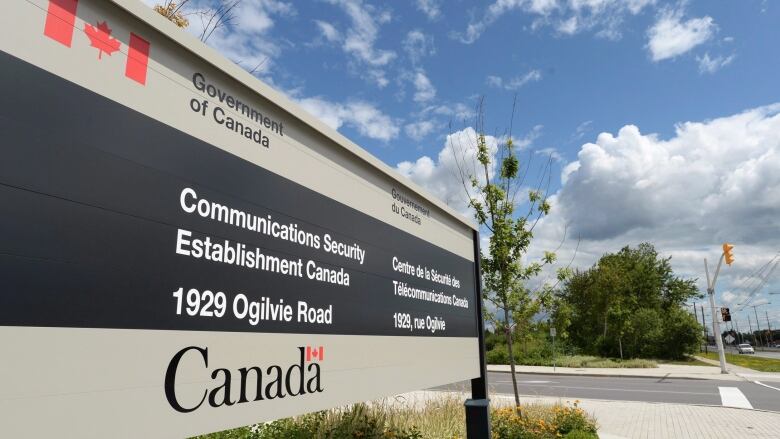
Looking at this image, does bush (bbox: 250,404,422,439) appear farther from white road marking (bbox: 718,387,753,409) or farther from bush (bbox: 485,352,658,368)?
bush (bbox: 485,352,658,368)

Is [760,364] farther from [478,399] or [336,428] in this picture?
[478,399]

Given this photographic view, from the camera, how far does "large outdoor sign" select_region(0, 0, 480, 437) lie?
4.55 ft

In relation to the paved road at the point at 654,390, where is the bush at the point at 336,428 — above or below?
above

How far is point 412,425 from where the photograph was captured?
22.4 ft

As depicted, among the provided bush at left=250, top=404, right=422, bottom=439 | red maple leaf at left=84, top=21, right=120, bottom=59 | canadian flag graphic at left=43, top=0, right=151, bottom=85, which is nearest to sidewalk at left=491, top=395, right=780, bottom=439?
bush at left=250, top=404, right=422, bottom=439

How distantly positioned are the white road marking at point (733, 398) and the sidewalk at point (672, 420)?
0.95 m

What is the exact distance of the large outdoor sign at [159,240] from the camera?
4.55 ft

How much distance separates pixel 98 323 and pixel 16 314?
0.23m

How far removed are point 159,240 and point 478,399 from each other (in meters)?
3.66

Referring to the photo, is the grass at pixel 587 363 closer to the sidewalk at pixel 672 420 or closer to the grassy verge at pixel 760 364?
the grassy verge at pixel 760 364

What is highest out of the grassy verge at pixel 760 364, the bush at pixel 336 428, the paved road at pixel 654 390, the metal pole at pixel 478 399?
the metal pole at pixel 478 399

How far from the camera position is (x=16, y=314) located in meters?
1.31

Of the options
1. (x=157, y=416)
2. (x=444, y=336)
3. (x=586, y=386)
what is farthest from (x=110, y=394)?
(x=586, y=386)

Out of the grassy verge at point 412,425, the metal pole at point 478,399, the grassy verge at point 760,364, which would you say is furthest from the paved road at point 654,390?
the grassy verge at point 760,364
